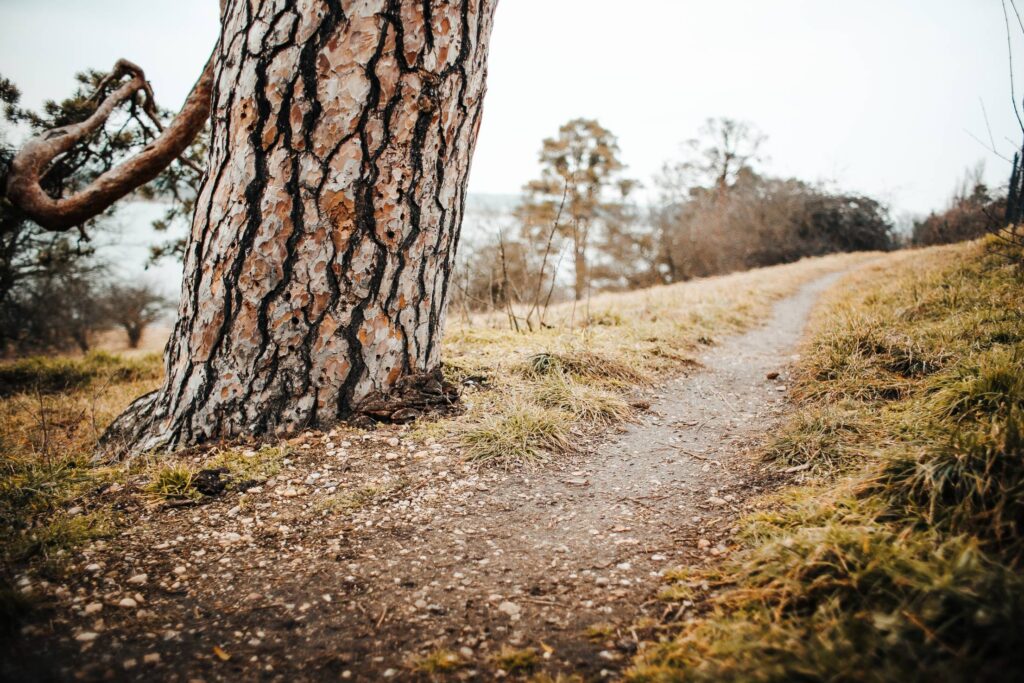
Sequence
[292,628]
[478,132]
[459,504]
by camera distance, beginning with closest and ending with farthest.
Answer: [292,628], [459,504], [478,132]

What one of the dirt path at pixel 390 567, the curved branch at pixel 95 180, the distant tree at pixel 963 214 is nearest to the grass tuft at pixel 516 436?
the dirt path at pixel 390 567

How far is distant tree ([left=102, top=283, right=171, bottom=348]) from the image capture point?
17.7m

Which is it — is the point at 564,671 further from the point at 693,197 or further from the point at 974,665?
the point at 693,197

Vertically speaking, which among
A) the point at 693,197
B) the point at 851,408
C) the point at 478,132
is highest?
the point at 693,197

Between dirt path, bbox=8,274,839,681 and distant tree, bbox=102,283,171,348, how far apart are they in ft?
70.4

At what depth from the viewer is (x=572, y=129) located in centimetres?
2112

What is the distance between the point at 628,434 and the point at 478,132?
6.27ft

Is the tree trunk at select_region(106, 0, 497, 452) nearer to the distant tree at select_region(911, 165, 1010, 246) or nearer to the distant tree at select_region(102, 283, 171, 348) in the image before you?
the distant tree at select_region(911, 165, 1010, 246)

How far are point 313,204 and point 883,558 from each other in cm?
237

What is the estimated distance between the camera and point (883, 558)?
1.14 metres

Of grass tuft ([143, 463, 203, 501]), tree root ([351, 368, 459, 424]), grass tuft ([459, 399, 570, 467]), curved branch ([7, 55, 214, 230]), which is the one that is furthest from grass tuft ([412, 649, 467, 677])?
curved branch ([7, 55, 214, 230])

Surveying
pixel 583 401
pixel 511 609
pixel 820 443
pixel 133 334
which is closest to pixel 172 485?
pixel 511 609

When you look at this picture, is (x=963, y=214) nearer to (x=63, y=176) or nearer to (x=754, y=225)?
A: (x=754, y=225)

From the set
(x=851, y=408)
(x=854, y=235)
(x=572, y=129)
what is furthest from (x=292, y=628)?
(x=854, y=235)
